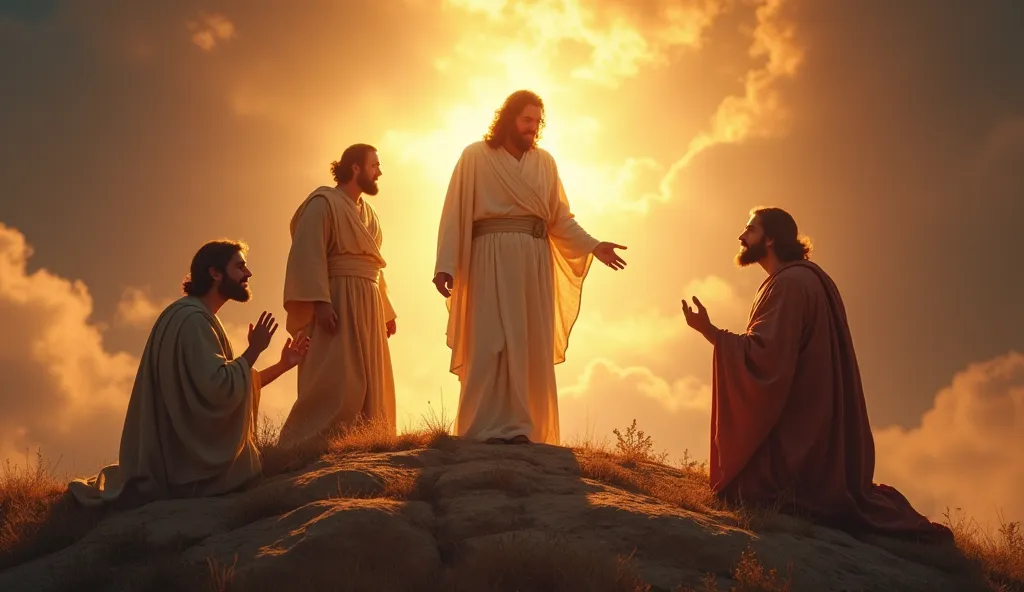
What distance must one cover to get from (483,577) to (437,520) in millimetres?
1003

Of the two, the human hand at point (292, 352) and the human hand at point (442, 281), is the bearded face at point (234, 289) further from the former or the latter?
the human hand at point (442, 281)

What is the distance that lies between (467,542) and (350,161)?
545 centimetres

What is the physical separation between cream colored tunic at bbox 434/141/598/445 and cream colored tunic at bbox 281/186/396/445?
4.06 ft

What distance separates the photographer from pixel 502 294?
885 centimetres

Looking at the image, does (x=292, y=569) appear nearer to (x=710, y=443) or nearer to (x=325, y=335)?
(x=710, y=443)

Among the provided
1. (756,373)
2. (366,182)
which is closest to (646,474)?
(756,373)

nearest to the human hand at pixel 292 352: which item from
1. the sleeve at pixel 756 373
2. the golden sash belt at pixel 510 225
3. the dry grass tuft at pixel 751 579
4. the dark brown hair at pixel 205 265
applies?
the dark brown hair at pixel 205 265

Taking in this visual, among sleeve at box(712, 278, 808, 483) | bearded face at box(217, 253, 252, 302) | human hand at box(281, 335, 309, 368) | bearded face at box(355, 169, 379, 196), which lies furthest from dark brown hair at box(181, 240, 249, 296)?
sleeve at box(712, 278, 808, 483)

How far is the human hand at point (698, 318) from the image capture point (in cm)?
774

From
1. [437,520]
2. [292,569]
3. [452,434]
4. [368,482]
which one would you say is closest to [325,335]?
[452,434]

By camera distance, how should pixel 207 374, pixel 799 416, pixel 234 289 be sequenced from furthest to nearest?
pixel 234 289
pixel 799 416
pixel 207 374

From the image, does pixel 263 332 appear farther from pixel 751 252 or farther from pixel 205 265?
pixel 751 252

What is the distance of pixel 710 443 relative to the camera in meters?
7.91

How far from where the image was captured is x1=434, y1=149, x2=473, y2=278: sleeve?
899 cm
